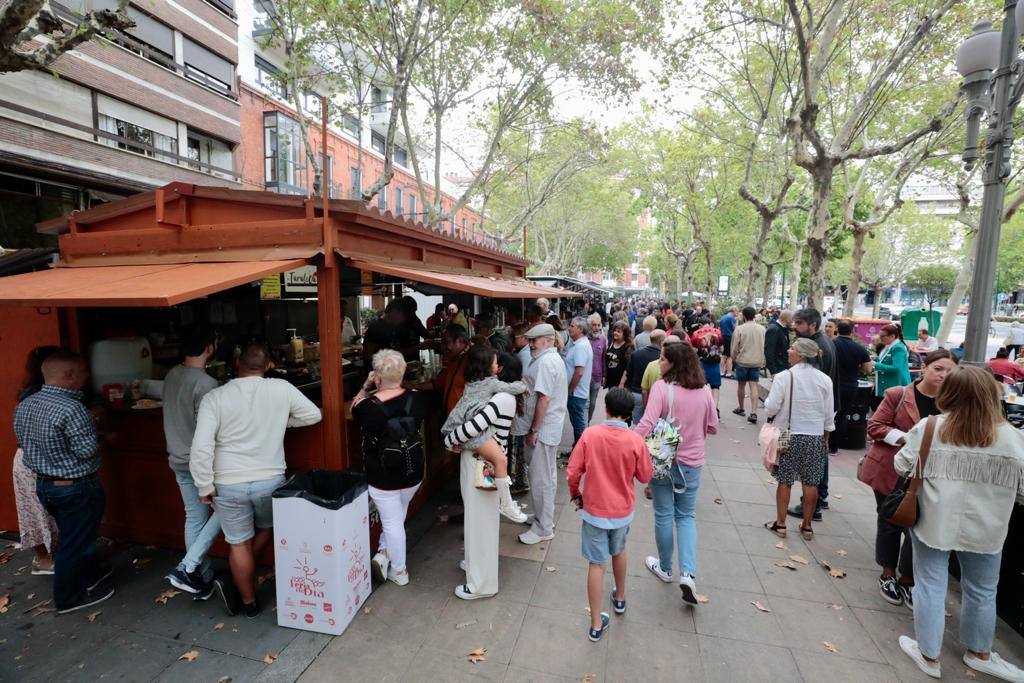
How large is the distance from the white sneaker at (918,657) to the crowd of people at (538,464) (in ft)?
0.03

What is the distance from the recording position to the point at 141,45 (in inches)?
536

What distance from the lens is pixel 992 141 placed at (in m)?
4.42

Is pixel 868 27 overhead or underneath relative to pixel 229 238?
overhead

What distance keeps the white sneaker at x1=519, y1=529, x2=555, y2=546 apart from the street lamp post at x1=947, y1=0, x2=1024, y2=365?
13.9 feet

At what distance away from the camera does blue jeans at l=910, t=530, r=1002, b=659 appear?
2.92 meters

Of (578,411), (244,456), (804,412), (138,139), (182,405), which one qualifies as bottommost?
(578,411)

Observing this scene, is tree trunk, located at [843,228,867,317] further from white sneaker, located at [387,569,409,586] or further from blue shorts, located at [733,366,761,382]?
white sneaker, located at [387,569,409,586]

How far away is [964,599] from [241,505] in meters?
4.84

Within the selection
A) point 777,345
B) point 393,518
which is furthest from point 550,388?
point 777,345

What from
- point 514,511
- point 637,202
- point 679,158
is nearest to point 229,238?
point 514,511

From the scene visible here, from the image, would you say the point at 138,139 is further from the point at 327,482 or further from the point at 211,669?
the point at 211,669

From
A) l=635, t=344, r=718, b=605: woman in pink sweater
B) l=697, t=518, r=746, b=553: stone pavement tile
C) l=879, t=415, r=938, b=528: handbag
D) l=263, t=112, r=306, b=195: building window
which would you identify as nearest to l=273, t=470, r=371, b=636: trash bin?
l=635, t=344, r=718, b=605: woman in pink sweater

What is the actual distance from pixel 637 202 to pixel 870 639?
1034 inches

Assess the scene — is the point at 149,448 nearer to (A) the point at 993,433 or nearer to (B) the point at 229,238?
(B) the point at 229,238
